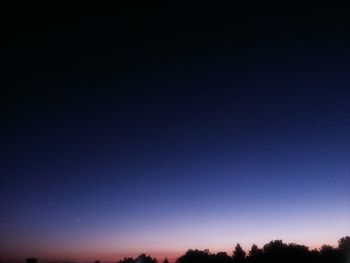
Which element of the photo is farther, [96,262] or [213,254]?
[213,254]

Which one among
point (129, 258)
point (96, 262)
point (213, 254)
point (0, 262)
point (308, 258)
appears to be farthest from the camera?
point (129, 258)

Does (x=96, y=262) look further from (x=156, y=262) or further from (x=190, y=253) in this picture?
(x=156, y=262)

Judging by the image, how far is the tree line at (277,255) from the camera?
323ft

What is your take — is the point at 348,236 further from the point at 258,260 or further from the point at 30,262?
the point at 30,262

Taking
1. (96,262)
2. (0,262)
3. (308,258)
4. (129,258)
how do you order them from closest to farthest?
1. (308,258)
2. (0,262)
3. (96,262)
4. (129,258)

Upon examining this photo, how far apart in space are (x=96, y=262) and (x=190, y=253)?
145 ft

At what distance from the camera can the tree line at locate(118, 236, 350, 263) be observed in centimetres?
9838

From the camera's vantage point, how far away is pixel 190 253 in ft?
501

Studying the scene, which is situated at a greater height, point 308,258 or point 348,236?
point 348,236

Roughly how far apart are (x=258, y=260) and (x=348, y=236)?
36.1 meters

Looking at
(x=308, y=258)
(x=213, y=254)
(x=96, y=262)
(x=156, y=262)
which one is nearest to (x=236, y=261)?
(x=213, y=254)

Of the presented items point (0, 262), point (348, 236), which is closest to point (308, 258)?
point (348, 236)

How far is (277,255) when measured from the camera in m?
104

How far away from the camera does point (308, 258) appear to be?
325 ft
